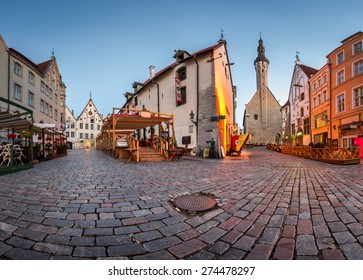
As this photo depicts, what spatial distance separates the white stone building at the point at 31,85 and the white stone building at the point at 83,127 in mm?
20061

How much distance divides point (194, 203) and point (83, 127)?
57.9 m

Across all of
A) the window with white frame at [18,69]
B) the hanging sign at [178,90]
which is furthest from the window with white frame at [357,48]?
the window with white frame at [18,69]

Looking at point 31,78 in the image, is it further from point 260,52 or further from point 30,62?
point 260,52

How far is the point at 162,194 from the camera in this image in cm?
409

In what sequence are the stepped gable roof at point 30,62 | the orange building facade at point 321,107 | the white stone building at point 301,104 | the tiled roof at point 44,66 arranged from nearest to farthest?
the stepped gable roof at point 30,62 < the orange building facade at point 321,107 < the tiled roof at point 44,66 < the white stone building at point 301,104

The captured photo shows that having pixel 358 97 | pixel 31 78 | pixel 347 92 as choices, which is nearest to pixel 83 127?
pixel 31 78

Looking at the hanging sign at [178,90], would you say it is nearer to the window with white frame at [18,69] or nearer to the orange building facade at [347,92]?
the orange building facade at [347,92]

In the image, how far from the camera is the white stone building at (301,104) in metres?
28.7

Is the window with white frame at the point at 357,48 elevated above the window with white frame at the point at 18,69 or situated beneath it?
elevated above

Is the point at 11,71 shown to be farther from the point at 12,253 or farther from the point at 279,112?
the point at 279,112

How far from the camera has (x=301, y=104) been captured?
31.0 metres

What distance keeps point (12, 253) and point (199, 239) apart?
1.91 m

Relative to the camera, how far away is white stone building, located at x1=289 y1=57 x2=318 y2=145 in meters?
28.7

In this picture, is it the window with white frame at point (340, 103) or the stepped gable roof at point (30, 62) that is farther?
the stepped gable roof at point (30, 62)
